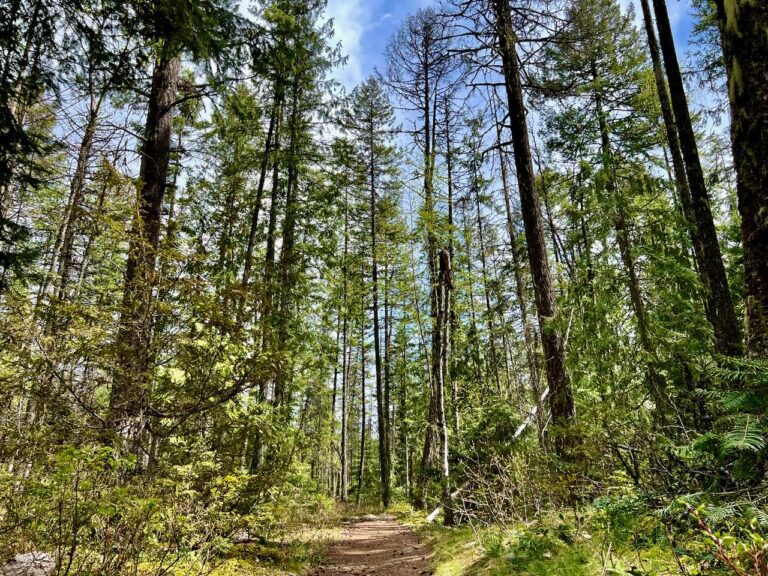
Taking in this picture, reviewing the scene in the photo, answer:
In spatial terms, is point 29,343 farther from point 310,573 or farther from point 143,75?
point 310,573

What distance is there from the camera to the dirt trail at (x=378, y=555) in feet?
21.0

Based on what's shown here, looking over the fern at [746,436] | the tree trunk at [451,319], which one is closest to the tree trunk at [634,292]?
the fern at [746,436]

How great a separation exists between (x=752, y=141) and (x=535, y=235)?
3.43 metres

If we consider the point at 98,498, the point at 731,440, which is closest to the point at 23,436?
the point at 98,498

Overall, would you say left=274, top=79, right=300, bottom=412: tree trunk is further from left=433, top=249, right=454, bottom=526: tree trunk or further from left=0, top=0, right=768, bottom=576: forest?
left=433, top=249, right=454, bottom=526: tree trunk

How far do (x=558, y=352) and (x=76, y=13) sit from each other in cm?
762

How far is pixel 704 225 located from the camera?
5340 millimetres

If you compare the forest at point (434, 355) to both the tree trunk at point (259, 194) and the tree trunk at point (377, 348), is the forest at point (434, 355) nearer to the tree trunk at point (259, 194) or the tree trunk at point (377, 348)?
the tree trunk at point (259, 194)

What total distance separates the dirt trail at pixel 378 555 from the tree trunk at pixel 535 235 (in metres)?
3.10

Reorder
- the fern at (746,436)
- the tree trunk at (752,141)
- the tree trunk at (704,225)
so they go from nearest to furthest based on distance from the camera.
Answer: the fern at (746,436)
the tree trunk at (752,141)
the tree trunk at (704,225)

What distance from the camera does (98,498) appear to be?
117 inches

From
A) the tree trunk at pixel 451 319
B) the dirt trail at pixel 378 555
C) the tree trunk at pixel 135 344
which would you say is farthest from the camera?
the tree trunk at pixel 451 319

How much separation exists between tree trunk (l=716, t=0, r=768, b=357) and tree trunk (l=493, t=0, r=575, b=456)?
2552mm

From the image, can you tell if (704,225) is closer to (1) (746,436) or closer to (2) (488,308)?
(1) (746,436)
